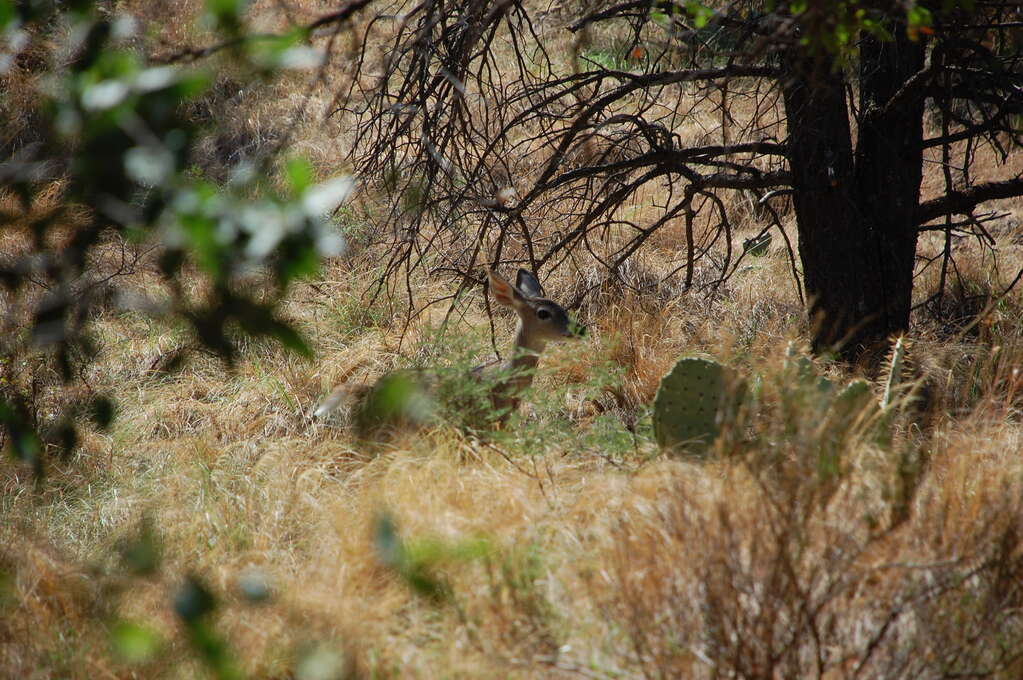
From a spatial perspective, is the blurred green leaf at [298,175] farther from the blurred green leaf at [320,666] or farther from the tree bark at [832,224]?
the tree bark at [832,224]

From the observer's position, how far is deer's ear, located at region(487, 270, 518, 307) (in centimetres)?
554

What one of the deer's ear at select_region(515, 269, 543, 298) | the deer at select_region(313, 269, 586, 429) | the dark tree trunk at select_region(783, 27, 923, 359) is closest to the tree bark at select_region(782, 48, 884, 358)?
the dark tree trunk at select_region(783, 27, 923, 359)

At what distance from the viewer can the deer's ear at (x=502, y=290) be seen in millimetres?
5535

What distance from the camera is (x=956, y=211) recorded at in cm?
513

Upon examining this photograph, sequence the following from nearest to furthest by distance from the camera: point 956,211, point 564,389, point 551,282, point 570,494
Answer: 1. point 570,494
2. point 564,389
3. point 956,211
4. point 551,282

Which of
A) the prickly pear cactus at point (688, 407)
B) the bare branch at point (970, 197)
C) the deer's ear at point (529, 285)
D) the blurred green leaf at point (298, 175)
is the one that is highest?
the blurred green leaf at point (298, 175)

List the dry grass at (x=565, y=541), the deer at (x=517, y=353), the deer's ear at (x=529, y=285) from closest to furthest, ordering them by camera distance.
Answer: the dry grass at (x=565, y=541) < the deer at (x=517, y=353) < the deer's ear at (x=529, y=285)

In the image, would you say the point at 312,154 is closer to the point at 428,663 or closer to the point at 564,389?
the point at 564,389

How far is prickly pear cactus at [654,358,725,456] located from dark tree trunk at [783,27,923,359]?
1.52 meters

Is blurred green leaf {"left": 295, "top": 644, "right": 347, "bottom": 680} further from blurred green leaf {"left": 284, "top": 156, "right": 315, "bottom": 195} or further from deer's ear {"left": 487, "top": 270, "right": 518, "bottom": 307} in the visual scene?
deer's ear {"left": 487, "top": 270, "right": 518, "bottom": 307}

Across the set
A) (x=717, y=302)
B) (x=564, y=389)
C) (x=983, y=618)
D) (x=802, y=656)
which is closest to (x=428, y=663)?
(x=802, y=656)

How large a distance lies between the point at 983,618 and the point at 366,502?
7.16 ft

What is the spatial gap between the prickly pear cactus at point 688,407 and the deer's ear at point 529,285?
2173mm

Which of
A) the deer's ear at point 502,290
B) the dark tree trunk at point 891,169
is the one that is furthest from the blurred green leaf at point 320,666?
the dark tree trunk at point 891,169
